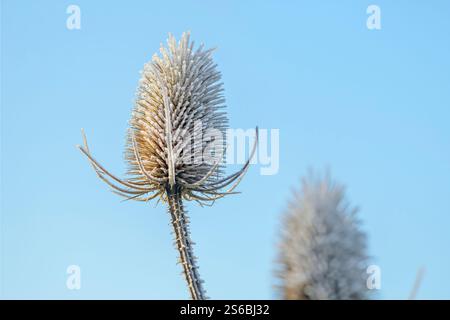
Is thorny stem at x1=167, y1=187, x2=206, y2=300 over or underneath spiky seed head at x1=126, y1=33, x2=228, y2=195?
underneath

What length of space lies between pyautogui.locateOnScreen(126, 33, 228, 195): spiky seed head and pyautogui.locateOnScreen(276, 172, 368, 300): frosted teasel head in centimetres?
223

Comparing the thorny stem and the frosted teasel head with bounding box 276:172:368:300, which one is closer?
the frosted teasel head with bounding box 276:172:368:300

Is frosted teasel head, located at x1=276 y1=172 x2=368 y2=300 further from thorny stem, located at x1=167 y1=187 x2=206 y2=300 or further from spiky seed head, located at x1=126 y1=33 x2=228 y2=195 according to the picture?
spiky seed head, located at x1=126 y1=33 x2=228 y2=195

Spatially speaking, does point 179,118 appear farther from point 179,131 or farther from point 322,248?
point 322,248

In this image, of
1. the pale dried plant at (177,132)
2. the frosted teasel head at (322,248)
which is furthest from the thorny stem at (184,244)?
the frosted teasel head at (322,248)

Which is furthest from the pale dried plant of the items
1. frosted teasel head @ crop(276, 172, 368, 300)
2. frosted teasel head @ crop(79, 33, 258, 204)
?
frosted teasel head @ crop(276, 172, 368, 300)

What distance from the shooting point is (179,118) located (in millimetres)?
4203

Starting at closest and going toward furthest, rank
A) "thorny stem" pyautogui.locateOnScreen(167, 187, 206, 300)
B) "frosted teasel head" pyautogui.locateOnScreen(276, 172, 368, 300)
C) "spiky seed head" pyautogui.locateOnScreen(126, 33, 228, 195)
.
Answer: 1. "frosted teasel head" pyautogui.locateOnScreen(276, 172, 368, 300)
2. "thorny stem" pyautogui.locateOnScreen(167, 187, 206, 300)
3. "spiky seed head" pyautogui.locateOnScreen(126, 33, 228, 195)

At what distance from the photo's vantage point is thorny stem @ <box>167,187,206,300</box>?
11.9 feet

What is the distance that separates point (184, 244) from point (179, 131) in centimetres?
81

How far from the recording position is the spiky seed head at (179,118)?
4246mm

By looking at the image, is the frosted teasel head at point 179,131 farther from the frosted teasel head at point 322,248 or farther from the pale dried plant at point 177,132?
the frosted teasel head at point 322,248
